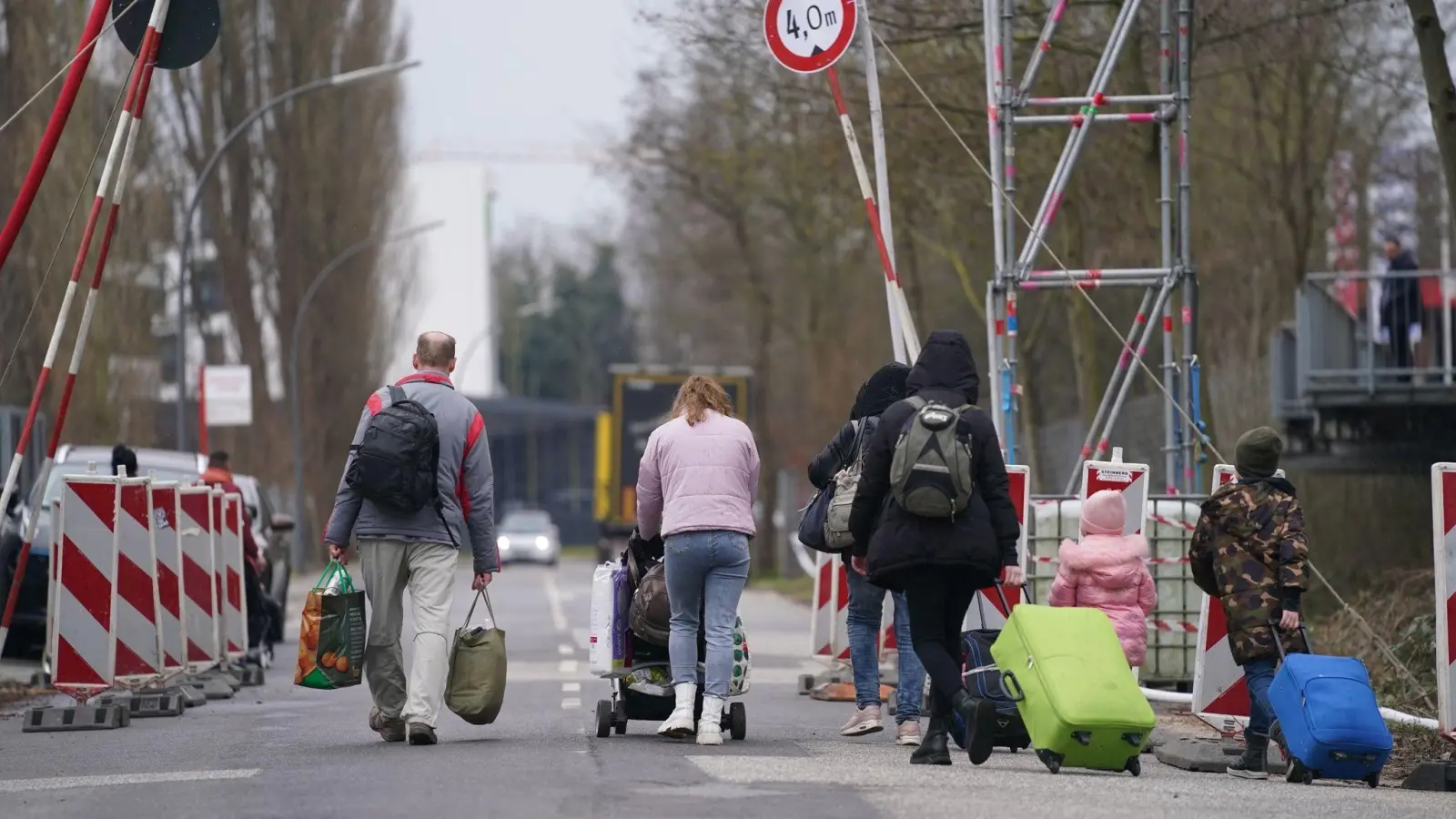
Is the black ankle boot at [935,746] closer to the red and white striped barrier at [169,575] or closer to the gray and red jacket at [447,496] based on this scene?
the gray and red jacket at [447,496]

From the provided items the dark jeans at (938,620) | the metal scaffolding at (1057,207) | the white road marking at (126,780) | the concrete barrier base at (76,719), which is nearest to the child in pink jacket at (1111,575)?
the dark jeans at (938,620)

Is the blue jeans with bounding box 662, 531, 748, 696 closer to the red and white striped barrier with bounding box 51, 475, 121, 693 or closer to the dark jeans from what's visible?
the dark jeans

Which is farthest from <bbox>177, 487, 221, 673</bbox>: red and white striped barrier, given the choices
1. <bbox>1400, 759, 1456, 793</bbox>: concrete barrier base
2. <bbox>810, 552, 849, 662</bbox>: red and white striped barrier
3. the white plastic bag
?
<bbox>1400, 759, 1456, 793</bbox>: concrete barrier base

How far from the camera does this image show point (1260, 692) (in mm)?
10656

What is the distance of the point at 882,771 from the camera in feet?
30.9

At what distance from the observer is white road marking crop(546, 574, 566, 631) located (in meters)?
26.5

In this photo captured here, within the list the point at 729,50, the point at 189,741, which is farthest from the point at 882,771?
the point at 729,50

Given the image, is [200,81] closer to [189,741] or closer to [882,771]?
[189,741]

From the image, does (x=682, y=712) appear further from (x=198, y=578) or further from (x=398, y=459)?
(x=198, y=578)

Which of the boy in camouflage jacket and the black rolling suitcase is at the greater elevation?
the boy in camouflage jacket

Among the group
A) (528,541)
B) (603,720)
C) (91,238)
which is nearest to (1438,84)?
(603,720)

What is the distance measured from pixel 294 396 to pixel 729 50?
22.2 metres

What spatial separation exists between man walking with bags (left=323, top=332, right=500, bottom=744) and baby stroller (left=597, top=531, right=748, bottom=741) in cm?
71

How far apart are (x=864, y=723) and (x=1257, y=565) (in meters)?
2.13
